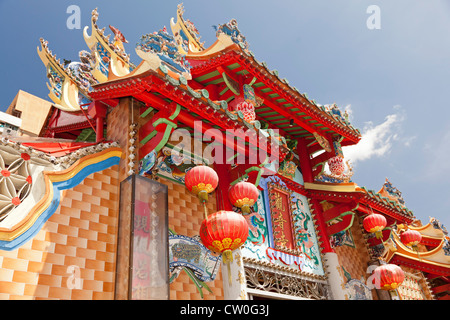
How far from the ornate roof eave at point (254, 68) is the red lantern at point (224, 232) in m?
4.02

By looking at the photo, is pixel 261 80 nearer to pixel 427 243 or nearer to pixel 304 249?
pixel 304 249

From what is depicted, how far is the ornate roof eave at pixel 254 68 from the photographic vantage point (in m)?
8.05

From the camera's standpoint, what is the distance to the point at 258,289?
6781 mm

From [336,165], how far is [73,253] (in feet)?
23.7

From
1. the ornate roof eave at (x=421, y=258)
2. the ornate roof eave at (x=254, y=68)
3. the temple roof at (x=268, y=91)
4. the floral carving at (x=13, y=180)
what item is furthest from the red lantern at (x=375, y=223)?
the floral carving at (x=13, y=180)

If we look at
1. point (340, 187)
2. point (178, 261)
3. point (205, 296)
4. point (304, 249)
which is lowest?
point (205, 296)

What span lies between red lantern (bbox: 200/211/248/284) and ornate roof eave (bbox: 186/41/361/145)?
402cm

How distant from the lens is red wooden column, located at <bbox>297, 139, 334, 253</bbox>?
8.93 meters

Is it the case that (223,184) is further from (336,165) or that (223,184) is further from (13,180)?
(336,165)

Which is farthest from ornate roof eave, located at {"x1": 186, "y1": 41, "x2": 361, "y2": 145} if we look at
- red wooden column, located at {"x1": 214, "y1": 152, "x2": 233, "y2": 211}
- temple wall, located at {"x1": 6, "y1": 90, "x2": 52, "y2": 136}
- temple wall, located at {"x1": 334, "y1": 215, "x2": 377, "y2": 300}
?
temple wall, located at {"x1": 6, "y1": 90, "x2": 52, "y2": 136}

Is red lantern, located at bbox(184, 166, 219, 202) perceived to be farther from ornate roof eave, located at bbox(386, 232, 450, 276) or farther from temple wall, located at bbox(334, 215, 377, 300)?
ornate roof eave, located at bbox(386, 232, 450, 276)

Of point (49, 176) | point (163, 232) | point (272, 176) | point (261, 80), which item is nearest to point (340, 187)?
point (272, 176)

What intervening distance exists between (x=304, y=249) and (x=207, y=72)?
4605 millimetres

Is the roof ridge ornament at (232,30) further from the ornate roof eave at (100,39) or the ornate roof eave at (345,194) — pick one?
the ornate roof eave at (345,194)
